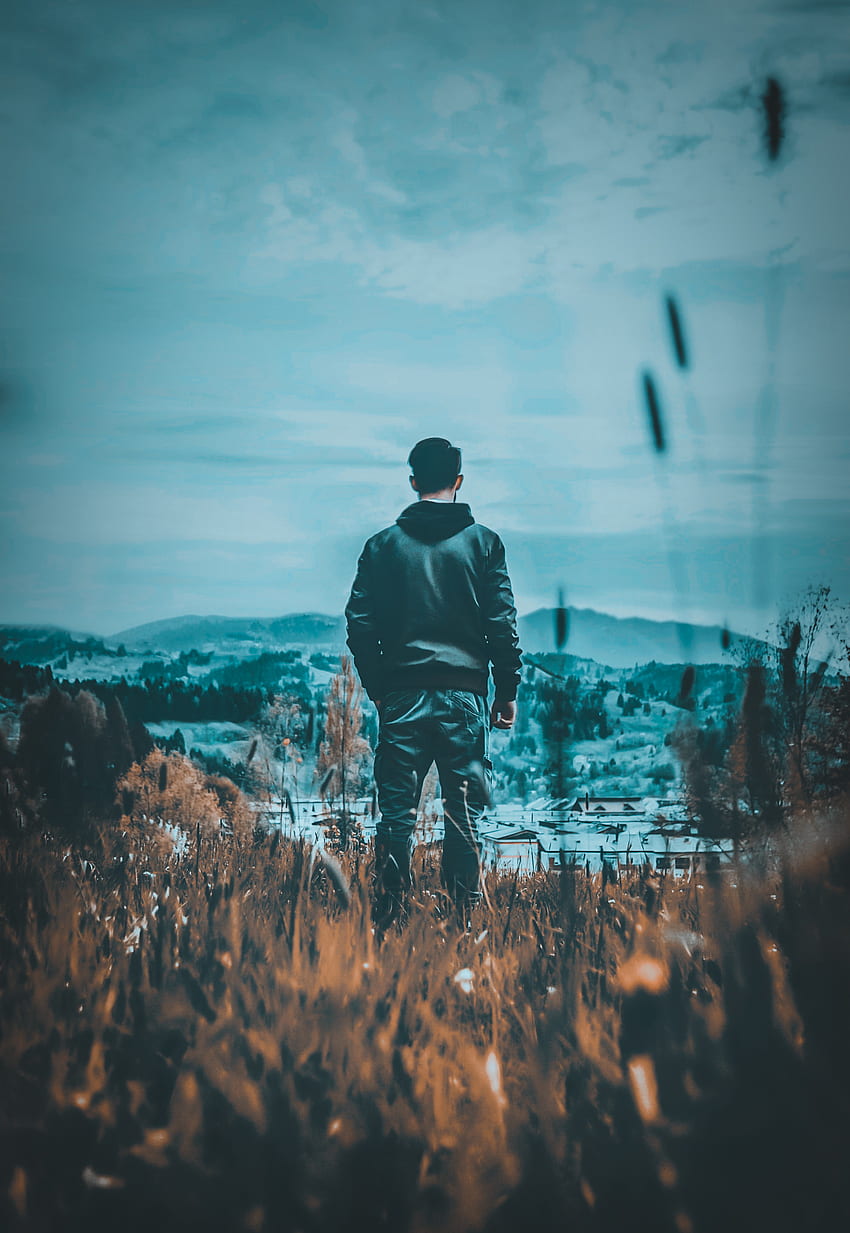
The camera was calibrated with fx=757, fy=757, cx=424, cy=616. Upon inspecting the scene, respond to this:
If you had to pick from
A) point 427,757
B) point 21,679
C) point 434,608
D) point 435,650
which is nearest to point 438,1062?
point 427,757

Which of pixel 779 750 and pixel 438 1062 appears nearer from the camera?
pixel 438 1062

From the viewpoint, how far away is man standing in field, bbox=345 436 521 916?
236 centimetres

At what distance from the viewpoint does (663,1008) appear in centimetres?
158

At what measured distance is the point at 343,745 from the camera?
2.35 metres

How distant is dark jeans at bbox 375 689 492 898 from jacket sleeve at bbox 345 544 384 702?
90 mm

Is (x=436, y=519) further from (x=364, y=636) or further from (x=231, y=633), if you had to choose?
(x=231, y=633)

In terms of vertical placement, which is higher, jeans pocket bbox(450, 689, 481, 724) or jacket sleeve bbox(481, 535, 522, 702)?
jacket sleeve bbox(481, 535, 522, 702)

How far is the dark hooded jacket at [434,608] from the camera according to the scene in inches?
93.9

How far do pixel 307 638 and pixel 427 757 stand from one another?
590 millimetres

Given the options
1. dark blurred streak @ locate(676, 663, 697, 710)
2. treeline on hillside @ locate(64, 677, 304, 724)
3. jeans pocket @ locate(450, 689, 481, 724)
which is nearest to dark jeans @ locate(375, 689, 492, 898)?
jeans pocket @ locate(450, 689, 481, 724)

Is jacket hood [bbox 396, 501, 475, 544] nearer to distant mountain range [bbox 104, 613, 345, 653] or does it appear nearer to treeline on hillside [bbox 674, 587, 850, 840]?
distant mountain range [bbox 104, 613, 345, 653]

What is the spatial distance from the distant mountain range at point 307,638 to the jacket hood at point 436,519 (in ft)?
1.25

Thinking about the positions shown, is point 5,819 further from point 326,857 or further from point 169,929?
point 326,857

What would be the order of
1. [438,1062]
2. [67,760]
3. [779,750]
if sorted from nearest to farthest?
[438,1062]
[779,750]
[67,760]
